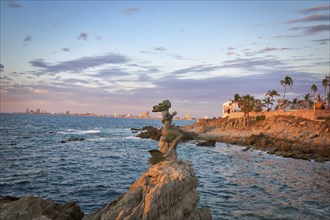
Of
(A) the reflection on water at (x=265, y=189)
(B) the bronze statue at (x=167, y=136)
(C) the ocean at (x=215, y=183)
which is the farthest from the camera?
(C) the ocean at (x=215, y=183)

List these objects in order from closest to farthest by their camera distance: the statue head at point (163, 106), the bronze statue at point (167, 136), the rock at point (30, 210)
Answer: the rock at point (30, 210) < the bronze statue at point (167, 136) < the statue head at point (163, 106)

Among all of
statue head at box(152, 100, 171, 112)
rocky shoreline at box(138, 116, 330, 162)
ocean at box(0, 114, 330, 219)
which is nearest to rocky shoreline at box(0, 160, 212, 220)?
statue head at box(152, 100, 171, 112)

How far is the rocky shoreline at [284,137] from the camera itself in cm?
4683

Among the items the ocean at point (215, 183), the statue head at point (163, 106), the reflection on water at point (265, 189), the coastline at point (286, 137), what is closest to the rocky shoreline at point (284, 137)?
the coastline at point (286, 137)

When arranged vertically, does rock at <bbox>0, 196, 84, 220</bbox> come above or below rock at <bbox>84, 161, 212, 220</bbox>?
below

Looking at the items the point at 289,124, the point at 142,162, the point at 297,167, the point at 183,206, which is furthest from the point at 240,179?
the point at 289,124

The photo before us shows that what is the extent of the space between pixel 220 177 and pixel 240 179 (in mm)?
2214

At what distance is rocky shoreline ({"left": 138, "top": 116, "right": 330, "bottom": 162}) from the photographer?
4683cm

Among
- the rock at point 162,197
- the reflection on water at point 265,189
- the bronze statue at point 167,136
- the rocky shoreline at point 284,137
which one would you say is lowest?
the reflection on water at point 265,189

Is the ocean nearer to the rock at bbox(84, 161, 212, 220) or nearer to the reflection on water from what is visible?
the reflection on water

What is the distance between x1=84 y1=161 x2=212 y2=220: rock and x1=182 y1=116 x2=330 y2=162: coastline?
38431mm

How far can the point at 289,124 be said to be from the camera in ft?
228

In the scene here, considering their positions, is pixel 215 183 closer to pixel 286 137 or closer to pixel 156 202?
pixel 156 202

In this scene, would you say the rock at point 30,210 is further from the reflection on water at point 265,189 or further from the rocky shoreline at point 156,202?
the reflection on water at point 265,189
